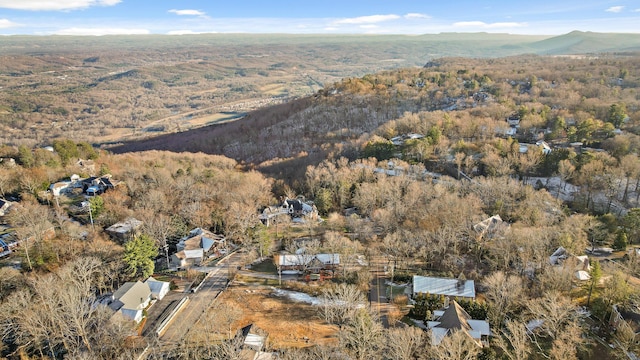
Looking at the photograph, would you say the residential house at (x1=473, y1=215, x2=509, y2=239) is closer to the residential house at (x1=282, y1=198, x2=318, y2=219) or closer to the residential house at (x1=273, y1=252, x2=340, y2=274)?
the residential house at (x1=273, y1=252, x2=340, y2=274)

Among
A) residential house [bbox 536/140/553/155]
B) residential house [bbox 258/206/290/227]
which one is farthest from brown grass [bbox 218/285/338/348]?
residential house [bbox 536/140/553/155]

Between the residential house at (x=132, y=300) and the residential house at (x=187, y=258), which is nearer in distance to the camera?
the residential house at (x=132, y=300)

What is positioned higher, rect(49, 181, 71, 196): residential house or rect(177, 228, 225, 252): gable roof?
rect(49, 181, 71, 196): residential house

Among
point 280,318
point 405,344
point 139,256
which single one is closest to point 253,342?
point 280,318

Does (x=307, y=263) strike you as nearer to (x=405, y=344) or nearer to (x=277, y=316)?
(x=277, y=316)

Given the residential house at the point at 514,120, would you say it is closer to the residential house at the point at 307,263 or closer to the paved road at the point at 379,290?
the paved road at the point at 379,290

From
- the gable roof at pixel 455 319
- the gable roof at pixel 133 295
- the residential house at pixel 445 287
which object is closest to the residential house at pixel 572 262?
the residential house at pixel 445 287
